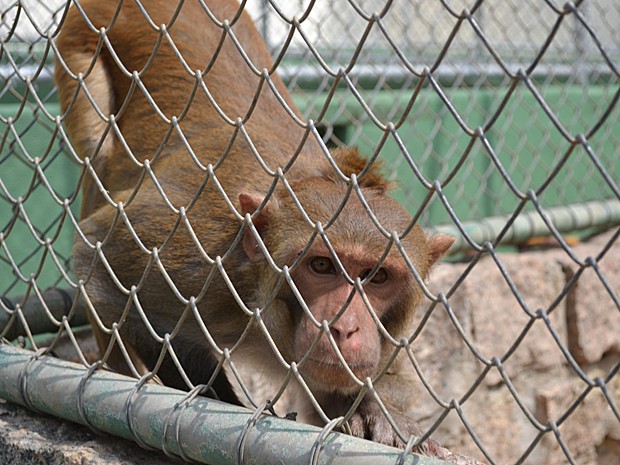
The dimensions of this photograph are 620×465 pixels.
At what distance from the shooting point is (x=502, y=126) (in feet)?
23.0

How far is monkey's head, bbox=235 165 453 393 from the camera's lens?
276 cm

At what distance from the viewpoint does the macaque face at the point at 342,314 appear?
2.68 metres

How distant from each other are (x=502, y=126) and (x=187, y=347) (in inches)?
168

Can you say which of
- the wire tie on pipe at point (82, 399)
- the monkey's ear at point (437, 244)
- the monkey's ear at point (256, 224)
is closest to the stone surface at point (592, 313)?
the monkey's ear at point (437, 244)

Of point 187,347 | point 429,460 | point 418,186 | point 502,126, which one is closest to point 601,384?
point 429,460

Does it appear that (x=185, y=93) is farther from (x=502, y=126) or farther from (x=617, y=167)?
(x=617, y=167)

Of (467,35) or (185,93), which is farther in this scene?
(467,35)

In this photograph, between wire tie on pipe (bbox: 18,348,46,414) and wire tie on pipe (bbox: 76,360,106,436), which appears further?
wire tie on pipe (bbox: 18,348,46,414)

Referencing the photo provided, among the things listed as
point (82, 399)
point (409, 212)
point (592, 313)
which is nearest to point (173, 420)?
point (82, 399)

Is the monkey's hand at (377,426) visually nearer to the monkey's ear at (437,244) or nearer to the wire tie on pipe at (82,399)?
the monkey's ear at (437,244)

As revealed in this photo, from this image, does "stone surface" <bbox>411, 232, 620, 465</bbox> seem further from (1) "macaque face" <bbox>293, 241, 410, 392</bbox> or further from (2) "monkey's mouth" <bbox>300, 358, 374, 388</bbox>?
(2) "monkey's mouth" <bbox>300, 358, 374, 388</bbox>

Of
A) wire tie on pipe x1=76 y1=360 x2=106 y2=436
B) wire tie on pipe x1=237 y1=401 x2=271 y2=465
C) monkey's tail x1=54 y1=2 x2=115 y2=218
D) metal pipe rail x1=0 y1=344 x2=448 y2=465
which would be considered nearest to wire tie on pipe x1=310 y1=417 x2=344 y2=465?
metal pipe rail x1=0 y1=344 x2=448 y2=465

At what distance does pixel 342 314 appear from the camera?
255 cm

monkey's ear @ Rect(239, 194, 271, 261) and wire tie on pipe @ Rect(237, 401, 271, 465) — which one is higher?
monkey's ear @ Rect(239, 194, 271, 261)
